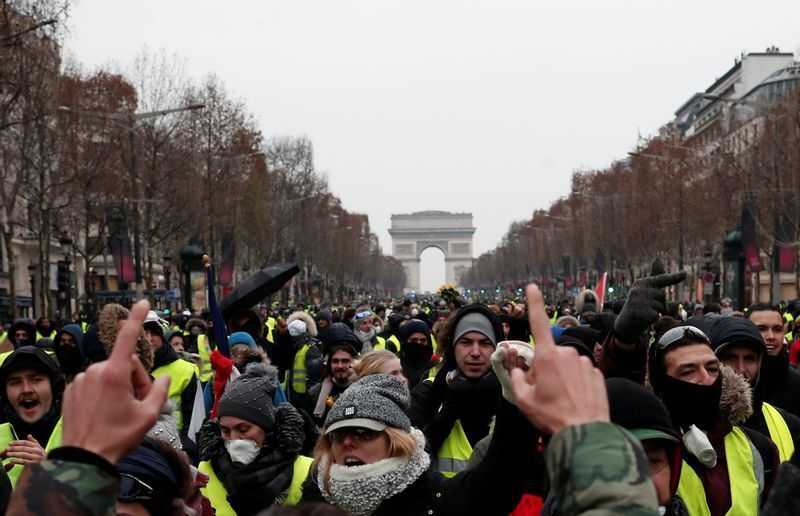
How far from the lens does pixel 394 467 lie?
3459 mm

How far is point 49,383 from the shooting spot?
5.48 m

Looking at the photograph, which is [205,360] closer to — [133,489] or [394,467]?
[394,467]

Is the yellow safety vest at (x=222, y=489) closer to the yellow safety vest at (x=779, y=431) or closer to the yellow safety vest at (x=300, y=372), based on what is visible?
the yellow safety vest at (x=779, y=431)

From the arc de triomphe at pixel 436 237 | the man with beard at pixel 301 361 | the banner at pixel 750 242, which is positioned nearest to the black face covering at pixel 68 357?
the man with beard at pixel 301 361

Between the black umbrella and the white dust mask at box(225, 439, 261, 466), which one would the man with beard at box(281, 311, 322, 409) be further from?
the white dust mask at box(225, 439, 261, 466)

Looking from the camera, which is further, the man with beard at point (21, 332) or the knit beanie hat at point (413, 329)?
the man with beard at point (21, 332)

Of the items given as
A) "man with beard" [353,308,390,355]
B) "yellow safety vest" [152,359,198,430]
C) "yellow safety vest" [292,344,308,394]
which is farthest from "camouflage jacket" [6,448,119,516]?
"man with beard" [353,308,390,355]

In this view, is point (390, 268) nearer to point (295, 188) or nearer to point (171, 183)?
point (295, 188)

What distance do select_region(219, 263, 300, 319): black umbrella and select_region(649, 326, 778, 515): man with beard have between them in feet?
11.9

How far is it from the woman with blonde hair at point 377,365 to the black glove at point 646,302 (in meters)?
2.06

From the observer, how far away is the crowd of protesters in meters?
1.81

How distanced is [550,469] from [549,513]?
1.60m

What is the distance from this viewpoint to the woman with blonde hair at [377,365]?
19.1 ft

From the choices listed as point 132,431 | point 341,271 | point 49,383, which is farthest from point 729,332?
point 341,271
